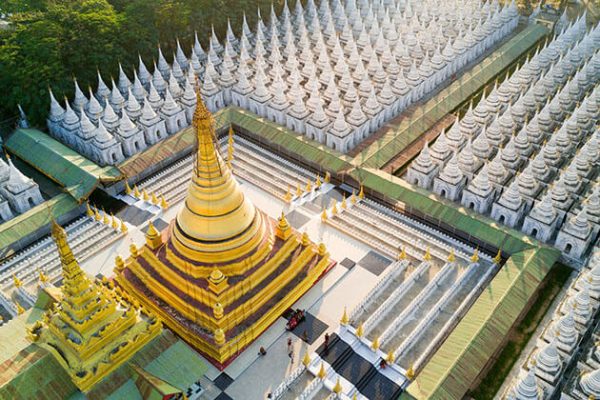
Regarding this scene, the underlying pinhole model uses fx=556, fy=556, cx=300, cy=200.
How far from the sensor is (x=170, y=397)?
28750mm

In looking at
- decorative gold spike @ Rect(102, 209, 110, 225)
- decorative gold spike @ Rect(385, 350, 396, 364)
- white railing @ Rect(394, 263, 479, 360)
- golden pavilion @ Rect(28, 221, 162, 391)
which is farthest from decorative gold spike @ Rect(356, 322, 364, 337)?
decorative gold spike @ Rect(102, 209, 110, 225)

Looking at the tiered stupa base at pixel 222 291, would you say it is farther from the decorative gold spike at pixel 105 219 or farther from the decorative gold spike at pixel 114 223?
the decorative gold spike at pixel 105 219

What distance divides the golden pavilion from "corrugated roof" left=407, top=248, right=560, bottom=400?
15.9 metres

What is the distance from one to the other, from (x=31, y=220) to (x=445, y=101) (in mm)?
39630

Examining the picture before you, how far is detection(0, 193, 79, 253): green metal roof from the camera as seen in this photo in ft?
133

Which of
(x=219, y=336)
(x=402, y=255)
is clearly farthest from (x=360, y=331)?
(x=219, y=336)

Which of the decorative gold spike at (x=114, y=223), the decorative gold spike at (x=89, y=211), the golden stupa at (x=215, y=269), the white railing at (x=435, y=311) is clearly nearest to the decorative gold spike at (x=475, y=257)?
the white railing at (x=435, y=311)

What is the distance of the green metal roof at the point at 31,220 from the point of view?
40.4 metres

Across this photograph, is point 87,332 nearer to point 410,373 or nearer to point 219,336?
point 219,336

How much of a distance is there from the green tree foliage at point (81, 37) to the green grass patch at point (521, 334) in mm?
44833

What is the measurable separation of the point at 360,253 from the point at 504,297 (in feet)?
33.8

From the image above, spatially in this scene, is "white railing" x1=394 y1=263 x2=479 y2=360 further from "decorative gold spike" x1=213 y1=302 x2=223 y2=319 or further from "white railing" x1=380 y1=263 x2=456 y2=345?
"decorative gold spike" x1=213 y1=302 x2=223 y2=319

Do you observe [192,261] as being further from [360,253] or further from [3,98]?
[3,98]

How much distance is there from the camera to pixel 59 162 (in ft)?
154
